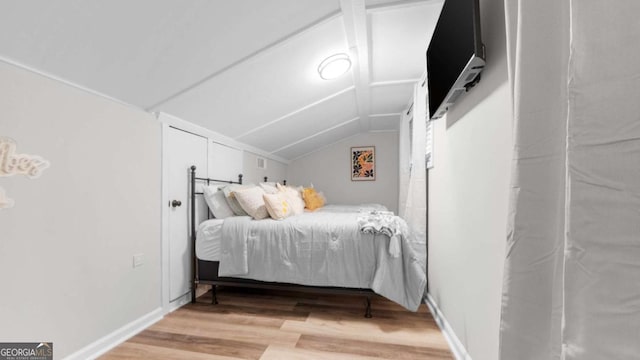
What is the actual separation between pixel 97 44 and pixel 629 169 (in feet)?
6.79

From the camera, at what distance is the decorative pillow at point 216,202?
2.60m

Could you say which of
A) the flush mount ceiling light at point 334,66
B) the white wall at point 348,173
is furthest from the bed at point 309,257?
the white wall at point 348,173

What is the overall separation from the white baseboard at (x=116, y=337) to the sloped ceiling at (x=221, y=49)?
5.23ft

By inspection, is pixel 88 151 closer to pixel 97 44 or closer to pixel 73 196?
pixel 73 196

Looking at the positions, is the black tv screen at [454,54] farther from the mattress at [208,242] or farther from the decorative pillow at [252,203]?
the mattress at [208,242]

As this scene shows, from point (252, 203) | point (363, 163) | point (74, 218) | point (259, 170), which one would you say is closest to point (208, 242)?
point (252, 203)

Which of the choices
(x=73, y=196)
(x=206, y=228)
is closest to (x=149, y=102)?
(x=73, y=196)

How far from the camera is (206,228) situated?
8.02 feet

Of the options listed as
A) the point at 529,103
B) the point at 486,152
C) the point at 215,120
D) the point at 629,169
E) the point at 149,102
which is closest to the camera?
the point at 629,169

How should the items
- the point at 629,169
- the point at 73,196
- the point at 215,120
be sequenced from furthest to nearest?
the point at 215,120, the point at 73,196, the point at 629,169

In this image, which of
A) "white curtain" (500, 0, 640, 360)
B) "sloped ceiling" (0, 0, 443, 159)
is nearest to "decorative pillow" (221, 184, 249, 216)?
"sloped ceiling" (0, 0, 443, 159)

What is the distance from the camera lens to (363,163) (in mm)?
5324

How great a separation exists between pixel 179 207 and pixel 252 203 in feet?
2.14

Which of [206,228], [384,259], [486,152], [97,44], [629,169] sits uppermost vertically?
[97,44]
